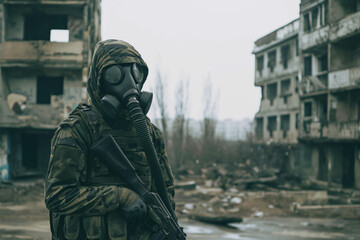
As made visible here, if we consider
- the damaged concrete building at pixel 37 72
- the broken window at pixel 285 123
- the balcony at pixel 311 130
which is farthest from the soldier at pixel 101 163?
the broken window at pixel 285 123

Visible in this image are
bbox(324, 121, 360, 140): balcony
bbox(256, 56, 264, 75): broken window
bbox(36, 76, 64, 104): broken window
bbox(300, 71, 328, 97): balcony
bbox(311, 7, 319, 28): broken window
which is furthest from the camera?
bbox(256, 56, 264, 75): broken window

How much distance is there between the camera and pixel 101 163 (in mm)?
2283

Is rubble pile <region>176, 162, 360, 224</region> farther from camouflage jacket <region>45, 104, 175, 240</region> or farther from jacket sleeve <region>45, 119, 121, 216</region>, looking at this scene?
jacket sleeve <region>45, 119, 121, 216</region>

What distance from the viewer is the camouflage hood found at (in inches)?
90.4

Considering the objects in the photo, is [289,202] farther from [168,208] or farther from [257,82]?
[257,82]

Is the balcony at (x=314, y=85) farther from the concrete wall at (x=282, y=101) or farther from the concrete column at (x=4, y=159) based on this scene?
the concrete column at (x=4, y=159)

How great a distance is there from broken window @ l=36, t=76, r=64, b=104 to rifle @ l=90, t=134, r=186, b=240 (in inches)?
663

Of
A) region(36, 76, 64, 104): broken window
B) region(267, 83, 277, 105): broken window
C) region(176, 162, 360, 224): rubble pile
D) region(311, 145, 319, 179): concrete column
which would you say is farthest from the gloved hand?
region(267, 83, 277, 105): broken window

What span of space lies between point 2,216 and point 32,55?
8025 mm

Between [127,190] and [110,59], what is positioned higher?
Result: [110,59]

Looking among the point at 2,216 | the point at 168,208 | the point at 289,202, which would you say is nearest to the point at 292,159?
the point at 289,202

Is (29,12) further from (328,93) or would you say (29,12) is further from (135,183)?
(135,183)

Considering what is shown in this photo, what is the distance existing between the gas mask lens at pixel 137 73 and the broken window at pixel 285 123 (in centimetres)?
2559

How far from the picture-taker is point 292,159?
25391mm
